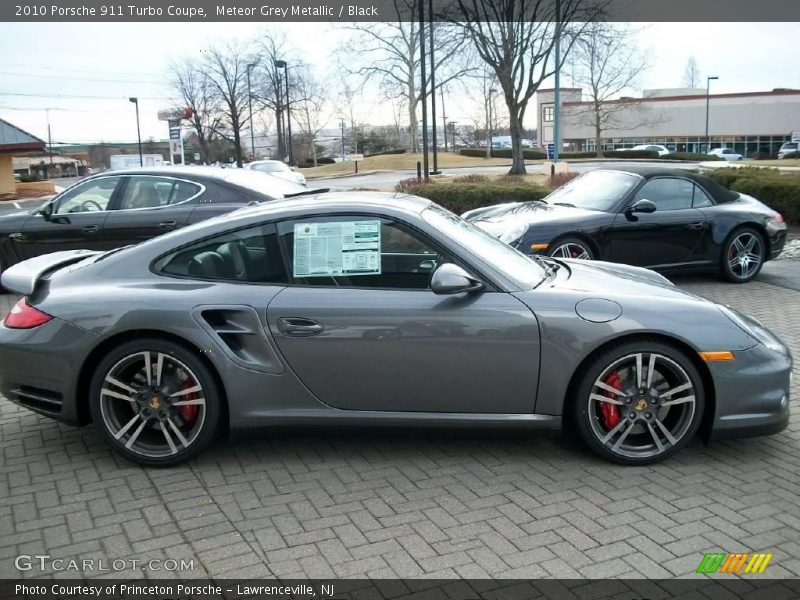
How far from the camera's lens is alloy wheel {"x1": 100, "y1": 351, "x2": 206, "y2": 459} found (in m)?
3.91

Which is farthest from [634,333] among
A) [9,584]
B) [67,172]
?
Result: [67,172]

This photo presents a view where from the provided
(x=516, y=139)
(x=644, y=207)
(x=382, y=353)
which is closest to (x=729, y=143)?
(x=516, y=139)

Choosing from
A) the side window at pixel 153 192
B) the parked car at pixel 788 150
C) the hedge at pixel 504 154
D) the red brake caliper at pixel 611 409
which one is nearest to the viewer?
the red brake caliper at pixel 611 409

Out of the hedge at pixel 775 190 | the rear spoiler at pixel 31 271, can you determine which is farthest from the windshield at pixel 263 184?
the hedge at pixel 775 190

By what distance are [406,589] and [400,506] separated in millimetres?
690

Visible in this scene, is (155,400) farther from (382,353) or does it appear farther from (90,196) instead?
(90,196)

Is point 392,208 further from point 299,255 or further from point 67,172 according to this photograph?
point 67,172

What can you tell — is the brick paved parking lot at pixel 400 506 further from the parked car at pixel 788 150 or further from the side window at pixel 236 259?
the parked car at pixel 788 150

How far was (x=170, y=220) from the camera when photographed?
8.22 metres

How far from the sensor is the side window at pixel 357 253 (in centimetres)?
400

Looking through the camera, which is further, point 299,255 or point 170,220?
point 170,220

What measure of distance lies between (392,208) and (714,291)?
6.19 metres

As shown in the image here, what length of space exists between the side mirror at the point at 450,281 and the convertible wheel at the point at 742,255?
660 centimetres

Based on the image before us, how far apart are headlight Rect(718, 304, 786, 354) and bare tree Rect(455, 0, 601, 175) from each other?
2496cm
